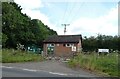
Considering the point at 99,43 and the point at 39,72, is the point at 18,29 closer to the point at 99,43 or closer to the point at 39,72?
the point at 99,43

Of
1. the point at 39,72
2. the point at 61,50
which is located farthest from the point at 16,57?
the point at 61,50

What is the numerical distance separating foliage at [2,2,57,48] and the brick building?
15.6ft

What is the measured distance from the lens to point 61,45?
64.9 meters

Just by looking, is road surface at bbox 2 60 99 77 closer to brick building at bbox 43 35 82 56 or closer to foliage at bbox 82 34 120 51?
brick building at bbox 43 35 82 56

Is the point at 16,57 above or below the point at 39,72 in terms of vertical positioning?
above

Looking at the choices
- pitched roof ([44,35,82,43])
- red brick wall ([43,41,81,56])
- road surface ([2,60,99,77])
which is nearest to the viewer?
road surface ([2,60,99,77])

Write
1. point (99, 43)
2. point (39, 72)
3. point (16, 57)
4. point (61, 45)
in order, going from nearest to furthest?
point (39, 72), point (16, 57), point (61, 45), point (99, 43)

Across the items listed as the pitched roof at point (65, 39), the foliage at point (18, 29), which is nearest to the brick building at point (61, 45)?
the pitched roof at point (65, 39)

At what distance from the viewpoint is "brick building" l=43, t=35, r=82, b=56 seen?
2498 inches

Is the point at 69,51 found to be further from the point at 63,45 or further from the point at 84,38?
the point at 84,38

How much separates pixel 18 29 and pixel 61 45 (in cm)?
943

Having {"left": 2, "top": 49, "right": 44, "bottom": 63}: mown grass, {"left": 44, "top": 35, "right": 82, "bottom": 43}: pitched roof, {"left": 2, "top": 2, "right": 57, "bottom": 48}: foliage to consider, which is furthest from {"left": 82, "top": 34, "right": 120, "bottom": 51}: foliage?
{"left": 2, "top": 49, "right": 44, "bottom": 63}: mown grass

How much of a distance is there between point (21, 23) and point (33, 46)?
26.2 feet

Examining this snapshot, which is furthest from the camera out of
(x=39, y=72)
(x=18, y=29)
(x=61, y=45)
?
(x=61, y=45)
